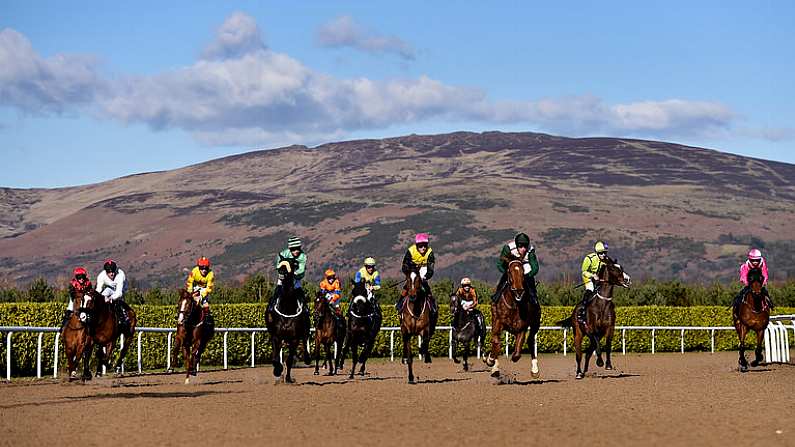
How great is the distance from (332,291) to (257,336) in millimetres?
4668

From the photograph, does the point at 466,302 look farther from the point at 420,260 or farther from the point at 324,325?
the point at 420,260

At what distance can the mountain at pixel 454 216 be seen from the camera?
122 m

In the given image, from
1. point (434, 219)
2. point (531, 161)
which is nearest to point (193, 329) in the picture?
point (434, 219)

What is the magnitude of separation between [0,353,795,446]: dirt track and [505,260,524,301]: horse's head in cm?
133

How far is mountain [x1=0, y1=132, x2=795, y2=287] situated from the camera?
12219cm

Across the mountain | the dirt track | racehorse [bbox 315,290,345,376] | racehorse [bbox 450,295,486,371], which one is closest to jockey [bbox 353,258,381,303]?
racehorse [bbox 315,290,345,376]

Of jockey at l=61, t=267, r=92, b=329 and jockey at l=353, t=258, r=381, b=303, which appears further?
jockey at l=353, t=258, r=381, b=303

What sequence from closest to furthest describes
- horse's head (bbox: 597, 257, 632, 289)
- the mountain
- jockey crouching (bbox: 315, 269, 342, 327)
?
horse's head (bbox: 597, 257, 632, 289), jockey crouching (bbox: 315, 269, 342, 327), the mountain

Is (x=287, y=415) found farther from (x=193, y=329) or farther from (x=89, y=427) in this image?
(x=193, y=329)

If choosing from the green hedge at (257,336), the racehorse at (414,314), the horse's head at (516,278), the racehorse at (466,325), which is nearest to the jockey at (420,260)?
the racehorse at (414,314)

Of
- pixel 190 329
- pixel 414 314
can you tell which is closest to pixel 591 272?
pixel 414 314

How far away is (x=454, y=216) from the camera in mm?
137875

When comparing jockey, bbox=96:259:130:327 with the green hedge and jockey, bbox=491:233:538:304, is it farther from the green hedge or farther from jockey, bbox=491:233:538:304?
jockey, bbox=491:233:538:304

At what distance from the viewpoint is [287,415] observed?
1270cm
